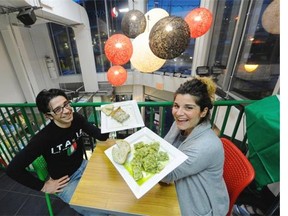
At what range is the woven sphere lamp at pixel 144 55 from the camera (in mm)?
1975

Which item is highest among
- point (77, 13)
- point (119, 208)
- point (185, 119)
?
point (77, 13)

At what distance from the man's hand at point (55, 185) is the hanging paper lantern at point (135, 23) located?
2045 mm

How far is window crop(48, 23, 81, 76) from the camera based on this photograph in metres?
5.17

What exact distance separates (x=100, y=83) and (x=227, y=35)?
4.52 metres

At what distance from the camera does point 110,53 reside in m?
2.05

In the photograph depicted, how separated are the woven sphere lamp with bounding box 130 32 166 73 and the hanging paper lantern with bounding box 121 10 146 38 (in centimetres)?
11

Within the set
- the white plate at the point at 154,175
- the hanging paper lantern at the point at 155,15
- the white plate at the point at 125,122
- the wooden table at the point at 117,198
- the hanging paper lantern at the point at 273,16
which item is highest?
the hanging paper lantern at the point at 155,15

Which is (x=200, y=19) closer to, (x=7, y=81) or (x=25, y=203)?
(x=25, y=203)

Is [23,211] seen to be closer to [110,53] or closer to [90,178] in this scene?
[90,178]

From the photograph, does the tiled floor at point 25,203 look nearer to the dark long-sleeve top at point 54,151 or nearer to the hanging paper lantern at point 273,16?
the dark long-sleeve top at point 54,151

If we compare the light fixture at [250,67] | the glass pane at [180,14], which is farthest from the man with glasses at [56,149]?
the glass pane at [180,14]

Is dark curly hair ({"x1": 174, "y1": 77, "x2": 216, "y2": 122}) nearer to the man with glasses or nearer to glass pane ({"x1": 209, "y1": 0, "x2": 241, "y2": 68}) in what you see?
the man with glasses

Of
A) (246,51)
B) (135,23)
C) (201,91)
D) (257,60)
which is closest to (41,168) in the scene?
(201,91)
